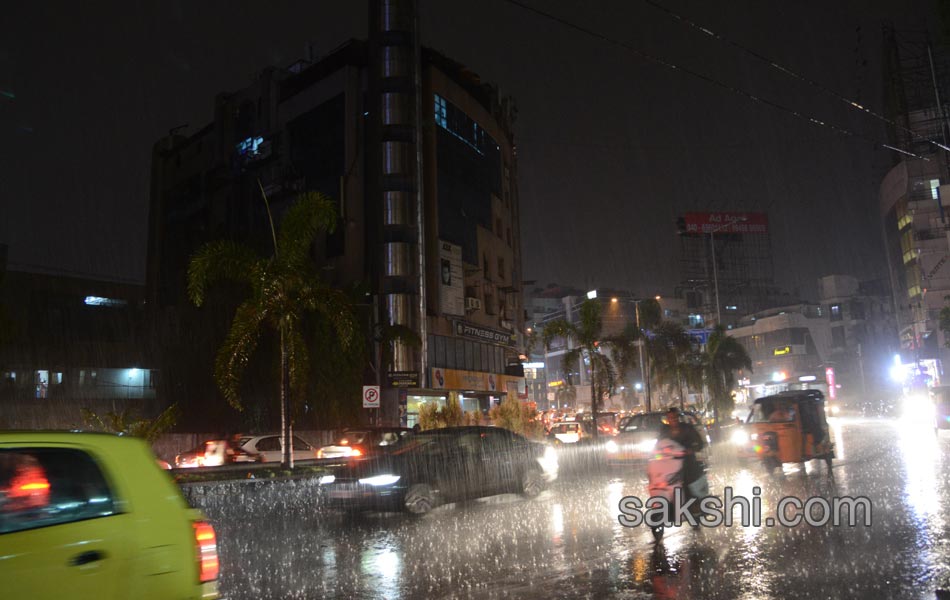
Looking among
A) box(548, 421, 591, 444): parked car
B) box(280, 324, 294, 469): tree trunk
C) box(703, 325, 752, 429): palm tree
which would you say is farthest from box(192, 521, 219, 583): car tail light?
box(703, 325, 752, 429): palm tree

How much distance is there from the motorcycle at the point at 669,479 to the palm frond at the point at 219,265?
1319 cm

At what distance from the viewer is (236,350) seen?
1916cm

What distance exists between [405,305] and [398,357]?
3.15 metres

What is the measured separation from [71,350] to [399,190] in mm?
28037

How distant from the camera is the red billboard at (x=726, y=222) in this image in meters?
111

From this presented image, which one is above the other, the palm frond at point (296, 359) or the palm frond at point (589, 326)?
the palm frond at point (589, 326)

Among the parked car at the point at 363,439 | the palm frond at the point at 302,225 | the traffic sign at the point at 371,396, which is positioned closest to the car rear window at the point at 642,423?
the parked car at the point at 363,439

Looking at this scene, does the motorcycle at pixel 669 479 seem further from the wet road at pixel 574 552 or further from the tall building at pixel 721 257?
the tall building at pixel 721 257

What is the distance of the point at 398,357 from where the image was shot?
43.6 metres

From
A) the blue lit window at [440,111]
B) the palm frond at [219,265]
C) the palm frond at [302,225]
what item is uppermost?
the blue lit window at [440,111]

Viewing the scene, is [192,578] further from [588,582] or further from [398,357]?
[398,357]

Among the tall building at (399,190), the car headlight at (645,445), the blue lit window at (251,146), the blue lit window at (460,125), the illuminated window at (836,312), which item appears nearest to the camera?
the car headlight at (645,445)

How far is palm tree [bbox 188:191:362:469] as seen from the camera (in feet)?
63.2

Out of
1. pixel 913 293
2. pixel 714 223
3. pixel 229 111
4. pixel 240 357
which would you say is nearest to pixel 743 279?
pixel 714 223
